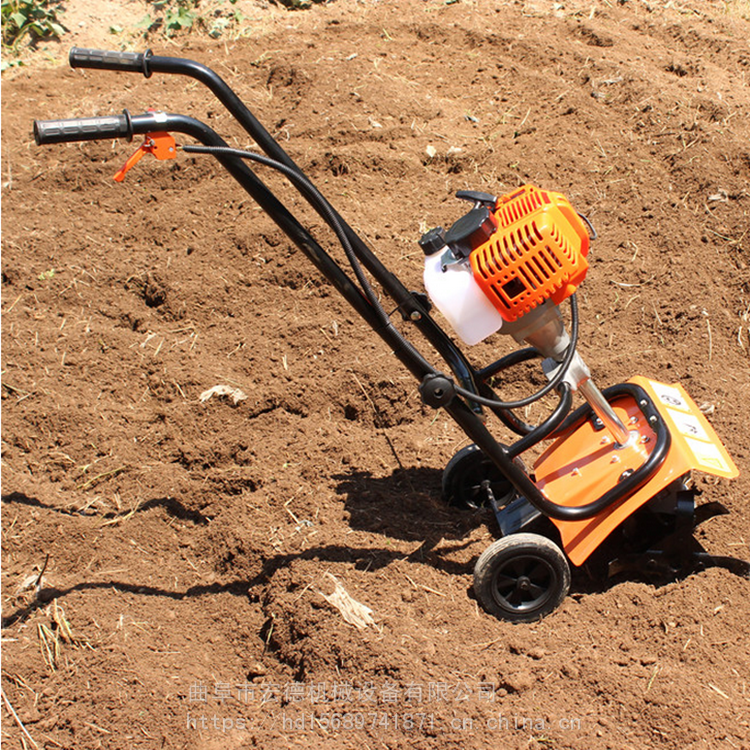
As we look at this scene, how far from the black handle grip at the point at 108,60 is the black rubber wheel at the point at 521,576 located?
1716 millimetres

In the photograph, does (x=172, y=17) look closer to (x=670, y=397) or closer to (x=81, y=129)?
(x=81, y=129)

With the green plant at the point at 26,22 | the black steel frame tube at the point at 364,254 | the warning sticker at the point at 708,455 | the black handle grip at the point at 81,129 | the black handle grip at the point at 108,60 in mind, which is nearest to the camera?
the black handle grip at the point at 81,129

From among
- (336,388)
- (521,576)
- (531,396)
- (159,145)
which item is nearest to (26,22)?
(336,388)

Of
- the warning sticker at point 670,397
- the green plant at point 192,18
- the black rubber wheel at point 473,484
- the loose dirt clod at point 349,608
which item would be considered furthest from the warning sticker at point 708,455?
the green plant at point 192,18

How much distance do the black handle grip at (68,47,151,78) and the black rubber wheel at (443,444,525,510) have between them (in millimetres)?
1695

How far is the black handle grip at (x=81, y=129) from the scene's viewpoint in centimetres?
207

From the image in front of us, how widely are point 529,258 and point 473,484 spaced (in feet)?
3.91

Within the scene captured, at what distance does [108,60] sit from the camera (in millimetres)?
2242

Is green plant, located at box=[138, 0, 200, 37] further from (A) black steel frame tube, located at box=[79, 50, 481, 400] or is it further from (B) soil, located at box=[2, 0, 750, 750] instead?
(A) black steel frame tube, located at box=[79, 50, 481, 400]

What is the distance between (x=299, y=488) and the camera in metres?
3.22

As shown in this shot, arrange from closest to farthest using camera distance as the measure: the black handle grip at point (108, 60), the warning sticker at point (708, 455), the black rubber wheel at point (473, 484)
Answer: the black handle grip at point (108, 60)
the warning sticker at point (708, 455)
the black rubber wheel at point (473, 484)

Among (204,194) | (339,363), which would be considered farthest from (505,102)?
(339,363)

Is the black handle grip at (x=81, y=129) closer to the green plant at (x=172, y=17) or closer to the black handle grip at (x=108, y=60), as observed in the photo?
the black handle grip at (x=108, y=60)

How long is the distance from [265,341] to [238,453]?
71 centimetres
